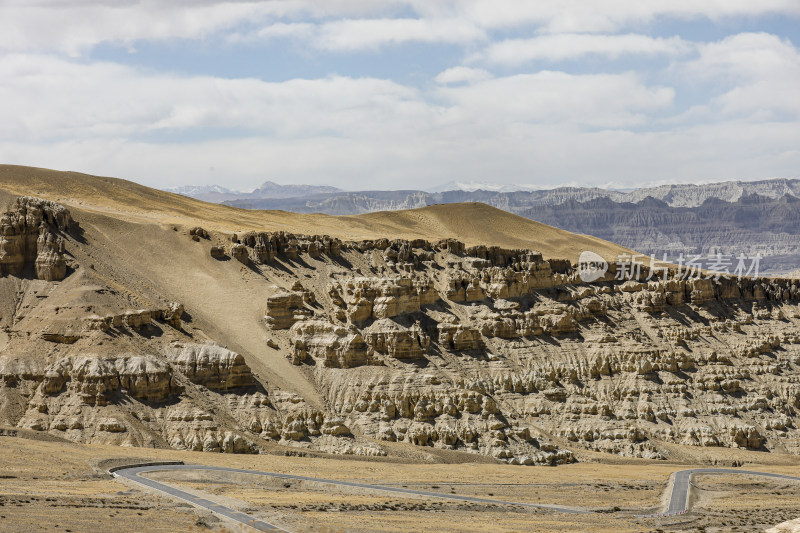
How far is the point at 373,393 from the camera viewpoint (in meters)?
99.1

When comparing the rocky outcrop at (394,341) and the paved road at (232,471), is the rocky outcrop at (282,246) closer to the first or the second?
the rocky outcrop at (394,341)

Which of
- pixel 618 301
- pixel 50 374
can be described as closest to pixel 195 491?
pixel 50 374

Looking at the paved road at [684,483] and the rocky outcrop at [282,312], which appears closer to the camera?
the paved road at [684,483]

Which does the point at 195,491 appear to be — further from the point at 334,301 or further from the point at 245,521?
the point at 334,301

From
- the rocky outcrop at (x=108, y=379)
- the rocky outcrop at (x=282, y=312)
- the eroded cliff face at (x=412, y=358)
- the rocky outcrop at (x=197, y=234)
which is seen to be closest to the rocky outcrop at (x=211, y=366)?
the eroded cliff face at (x=412, y=358)

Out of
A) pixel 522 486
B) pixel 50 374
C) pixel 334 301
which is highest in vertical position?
pixel 334 301

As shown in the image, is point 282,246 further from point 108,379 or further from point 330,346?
point 108,379

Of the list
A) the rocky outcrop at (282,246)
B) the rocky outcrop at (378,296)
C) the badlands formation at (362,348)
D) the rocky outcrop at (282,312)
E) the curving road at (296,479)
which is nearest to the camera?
the curving road at (296,479)

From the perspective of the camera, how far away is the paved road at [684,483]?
247 ft

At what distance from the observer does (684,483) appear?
86438 millimetres

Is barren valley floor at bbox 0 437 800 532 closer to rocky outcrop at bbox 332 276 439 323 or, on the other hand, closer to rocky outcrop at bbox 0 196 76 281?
rocky outcrop at bbox 332 276 439 323

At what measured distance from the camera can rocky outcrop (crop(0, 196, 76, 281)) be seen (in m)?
97.2

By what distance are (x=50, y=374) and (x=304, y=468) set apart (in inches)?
979

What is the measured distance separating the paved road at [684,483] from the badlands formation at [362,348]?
35.7 ft
